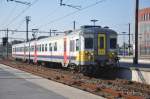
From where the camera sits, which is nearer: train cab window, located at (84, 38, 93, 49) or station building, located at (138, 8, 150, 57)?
train cab window, located at (84, 38, 93, 49)

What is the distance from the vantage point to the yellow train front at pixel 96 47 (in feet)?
87.3

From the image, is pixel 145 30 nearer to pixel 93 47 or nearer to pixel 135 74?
pixel 93 47

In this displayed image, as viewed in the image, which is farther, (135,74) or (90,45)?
(90,45)

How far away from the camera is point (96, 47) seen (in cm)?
2686

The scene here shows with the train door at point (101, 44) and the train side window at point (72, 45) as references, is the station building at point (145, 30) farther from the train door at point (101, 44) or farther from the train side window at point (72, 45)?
the train door at point (101, 44)

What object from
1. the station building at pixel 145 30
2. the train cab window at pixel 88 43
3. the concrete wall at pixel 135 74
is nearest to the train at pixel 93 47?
the train cab window at pixel 88 43

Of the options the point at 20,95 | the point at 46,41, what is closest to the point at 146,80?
the point at 20,95

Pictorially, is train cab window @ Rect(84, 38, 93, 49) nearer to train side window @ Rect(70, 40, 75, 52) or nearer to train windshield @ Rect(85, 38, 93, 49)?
train windshield @ Rect(85, 38, 93, 49)

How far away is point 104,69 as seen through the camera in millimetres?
27234

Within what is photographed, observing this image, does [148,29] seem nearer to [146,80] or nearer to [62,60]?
[62,60]

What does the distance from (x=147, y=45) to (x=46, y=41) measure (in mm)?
69009

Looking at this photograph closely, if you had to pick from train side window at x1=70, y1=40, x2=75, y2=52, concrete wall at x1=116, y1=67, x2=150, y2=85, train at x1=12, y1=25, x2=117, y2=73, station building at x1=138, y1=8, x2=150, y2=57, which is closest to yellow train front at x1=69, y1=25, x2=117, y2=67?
train at x1=12, y1=25, x2=117, y2=73

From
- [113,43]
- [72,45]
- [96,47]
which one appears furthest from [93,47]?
[72,45]

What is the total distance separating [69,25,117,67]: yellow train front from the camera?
87.3 feet
